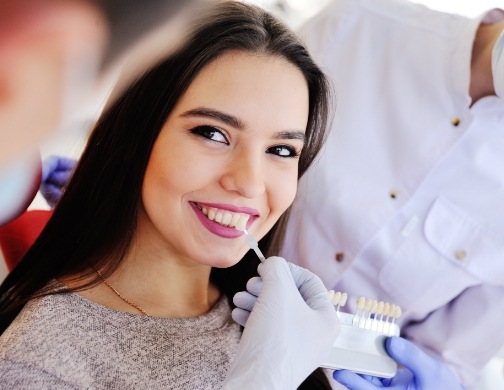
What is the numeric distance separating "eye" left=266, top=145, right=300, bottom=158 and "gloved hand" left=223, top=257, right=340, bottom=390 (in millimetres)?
188

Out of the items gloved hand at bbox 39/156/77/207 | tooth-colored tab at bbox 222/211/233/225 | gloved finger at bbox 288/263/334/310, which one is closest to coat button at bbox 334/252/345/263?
gloved finger at bbox 288/263/334/310

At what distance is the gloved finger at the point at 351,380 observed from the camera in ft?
3.73

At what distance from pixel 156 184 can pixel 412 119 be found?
2.06 feet

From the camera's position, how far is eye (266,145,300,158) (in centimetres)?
111

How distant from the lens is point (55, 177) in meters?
1.22

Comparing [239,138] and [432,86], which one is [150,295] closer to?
[239,138]

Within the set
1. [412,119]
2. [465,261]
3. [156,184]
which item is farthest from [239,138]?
[465,261]

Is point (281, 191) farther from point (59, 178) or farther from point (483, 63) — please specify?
point (483, 63)

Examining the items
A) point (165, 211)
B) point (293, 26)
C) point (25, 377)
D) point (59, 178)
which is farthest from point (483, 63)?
point (25, 377)

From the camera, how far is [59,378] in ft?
A: 3.29

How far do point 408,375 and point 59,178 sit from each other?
76 cm

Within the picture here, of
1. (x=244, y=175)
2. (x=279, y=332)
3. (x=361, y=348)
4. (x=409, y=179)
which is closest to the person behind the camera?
(x=279, y=332)

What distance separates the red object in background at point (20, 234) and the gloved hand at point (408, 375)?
0.59 meters

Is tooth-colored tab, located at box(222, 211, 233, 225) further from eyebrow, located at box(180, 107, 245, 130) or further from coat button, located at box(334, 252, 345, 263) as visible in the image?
coat button, located at box(334, 252, 345, 263)
